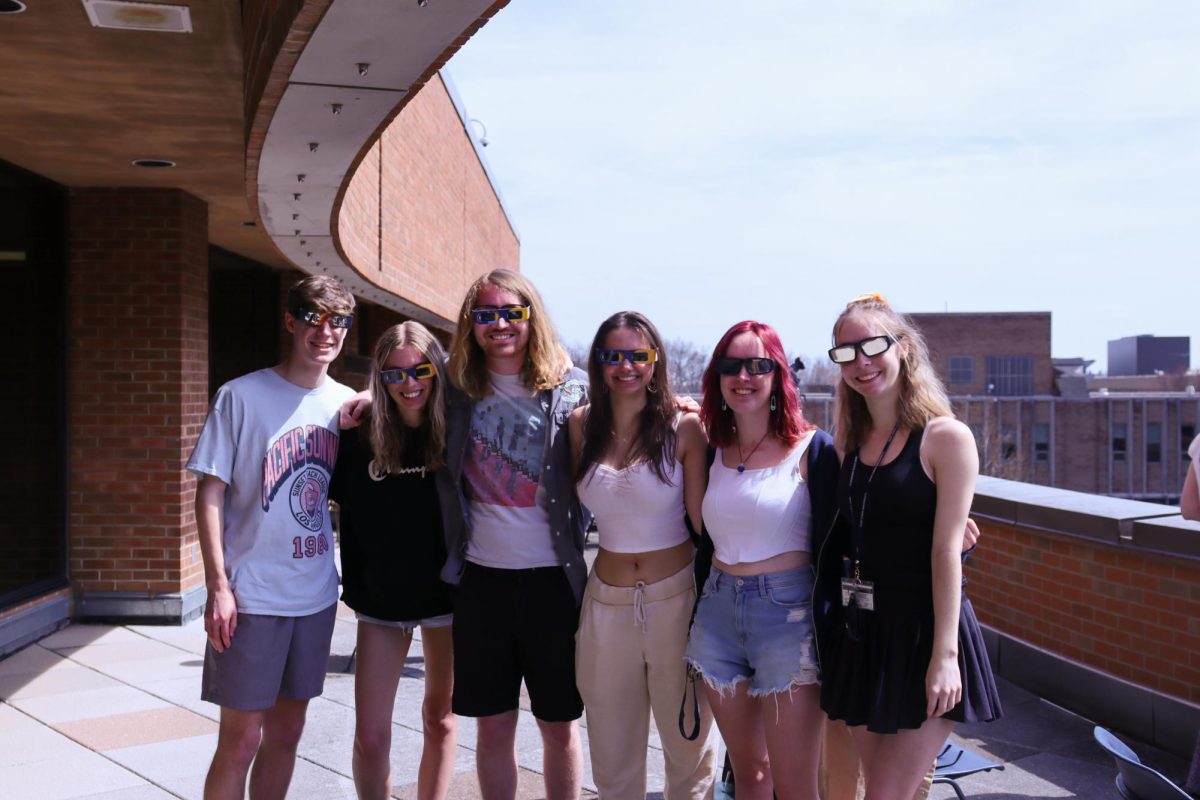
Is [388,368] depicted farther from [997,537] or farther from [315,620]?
[997,537]

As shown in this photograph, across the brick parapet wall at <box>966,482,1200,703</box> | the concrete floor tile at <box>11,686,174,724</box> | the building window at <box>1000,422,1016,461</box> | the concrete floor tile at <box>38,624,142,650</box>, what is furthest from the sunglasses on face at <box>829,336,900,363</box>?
the building window at <box>1000,422,1016,461</box>

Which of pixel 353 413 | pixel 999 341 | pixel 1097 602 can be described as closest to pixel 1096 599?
pixel 1097 602

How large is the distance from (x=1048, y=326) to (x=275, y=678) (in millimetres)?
78451

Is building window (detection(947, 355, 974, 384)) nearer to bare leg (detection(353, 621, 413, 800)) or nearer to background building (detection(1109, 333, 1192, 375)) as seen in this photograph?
background building (detection(1109, 333, 1192, 375))

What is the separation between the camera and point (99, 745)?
502 cm

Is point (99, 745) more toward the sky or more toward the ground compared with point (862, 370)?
more toward the ground

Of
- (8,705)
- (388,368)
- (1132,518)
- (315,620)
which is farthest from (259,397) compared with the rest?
(1132,518)

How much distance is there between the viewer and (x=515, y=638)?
343 centimetres

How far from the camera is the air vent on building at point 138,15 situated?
399 cm

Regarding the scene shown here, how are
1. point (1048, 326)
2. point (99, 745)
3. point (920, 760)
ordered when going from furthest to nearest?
point (1048, 326)
point (99, 745)
point (920, 760)

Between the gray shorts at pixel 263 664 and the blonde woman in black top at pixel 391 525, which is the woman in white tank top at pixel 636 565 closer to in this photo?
the blonde woman in black top at pixel 391 525

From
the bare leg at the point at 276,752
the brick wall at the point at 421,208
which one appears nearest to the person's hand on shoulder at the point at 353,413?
the bare leg at the point at 276,752

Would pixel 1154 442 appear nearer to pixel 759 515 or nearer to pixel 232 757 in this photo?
pixel 759 515

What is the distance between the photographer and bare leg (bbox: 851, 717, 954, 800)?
2.83 meters
